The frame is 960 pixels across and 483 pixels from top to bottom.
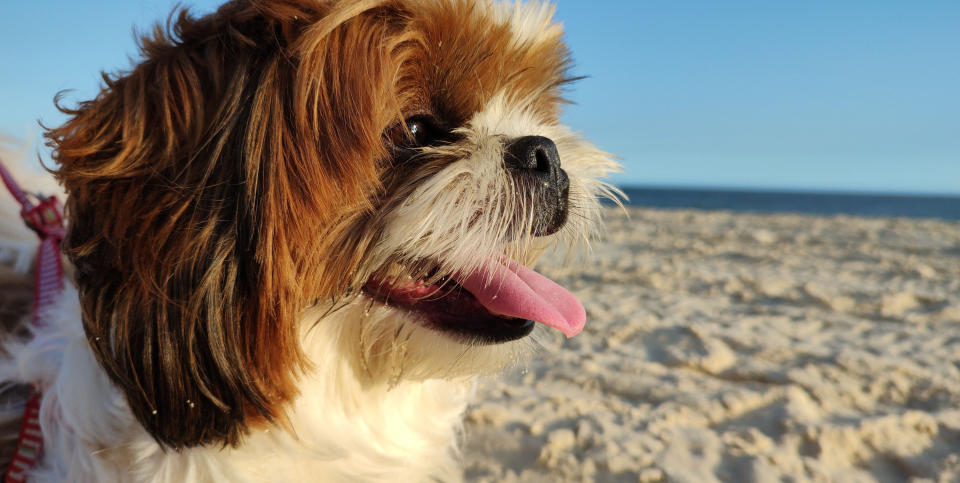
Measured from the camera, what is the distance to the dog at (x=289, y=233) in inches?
45.2

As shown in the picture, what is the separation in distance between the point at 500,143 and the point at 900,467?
5.79ft

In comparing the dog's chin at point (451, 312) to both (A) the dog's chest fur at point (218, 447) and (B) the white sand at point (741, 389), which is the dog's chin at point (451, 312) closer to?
(A) the dog's chest fur at point (218, 447)

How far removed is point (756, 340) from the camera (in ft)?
11.3

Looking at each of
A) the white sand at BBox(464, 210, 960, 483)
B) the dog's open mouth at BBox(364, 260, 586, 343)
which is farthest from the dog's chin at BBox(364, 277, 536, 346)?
the white sand at BBox(464, 210, 960, 483)

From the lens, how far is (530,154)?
4.66ft

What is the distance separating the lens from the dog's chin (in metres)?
1.39

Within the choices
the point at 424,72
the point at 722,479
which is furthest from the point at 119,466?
the point at 722,479

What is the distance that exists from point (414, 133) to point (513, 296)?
1.40 ft

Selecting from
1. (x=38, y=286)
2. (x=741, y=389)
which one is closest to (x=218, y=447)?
(x=38, y=286)

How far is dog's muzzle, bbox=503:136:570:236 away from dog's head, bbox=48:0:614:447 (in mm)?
49

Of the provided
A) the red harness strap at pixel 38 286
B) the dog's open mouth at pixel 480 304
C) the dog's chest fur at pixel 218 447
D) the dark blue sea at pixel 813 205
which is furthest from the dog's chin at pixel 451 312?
the dark blue sea at pixel 813 205

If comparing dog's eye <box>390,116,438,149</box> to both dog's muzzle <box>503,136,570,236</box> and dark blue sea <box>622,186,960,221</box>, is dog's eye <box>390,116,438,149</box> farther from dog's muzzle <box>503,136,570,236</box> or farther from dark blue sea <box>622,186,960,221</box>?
dark blue sea <box>622,186,960,221</box>

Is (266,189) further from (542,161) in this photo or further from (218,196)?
(542,161)

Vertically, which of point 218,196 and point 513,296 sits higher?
point 218,196
